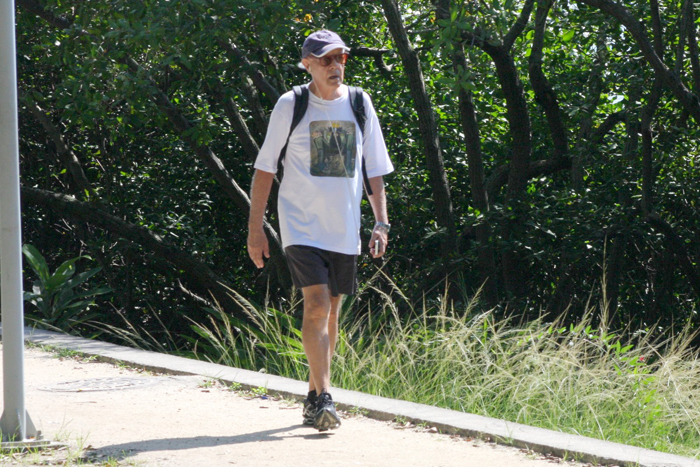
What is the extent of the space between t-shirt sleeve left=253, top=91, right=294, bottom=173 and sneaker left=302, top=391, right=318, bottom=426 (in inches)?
44.2

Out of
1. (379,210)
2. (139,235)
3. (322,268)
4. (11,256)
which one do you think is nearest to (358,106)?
(379,210)

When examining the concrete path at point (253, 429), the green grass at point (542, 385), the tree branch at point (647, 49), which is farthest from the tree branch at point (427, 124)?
the concrete path at point (253, 429)

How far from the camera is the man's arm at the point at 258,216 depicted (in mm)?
4484

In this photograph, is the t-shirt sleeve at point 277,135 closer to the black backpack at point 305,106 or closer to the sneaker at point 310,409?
the black backpack at point 305,106

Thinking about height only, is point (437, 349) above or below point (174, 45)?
below

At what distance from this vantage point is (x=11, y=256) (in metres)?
3.91

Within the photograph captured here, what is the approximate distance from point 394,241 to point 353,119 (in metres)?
5.73

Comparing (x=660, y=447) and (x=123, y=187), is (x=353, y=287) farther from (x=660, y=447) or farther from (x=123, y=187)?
(x=123, y=187)

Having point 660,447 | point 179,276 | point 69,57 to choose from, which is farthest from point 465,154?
point 660,447

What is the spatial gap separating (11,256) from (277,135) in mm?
1355

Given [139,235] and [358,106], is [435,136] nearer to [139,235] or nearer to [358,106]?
[139,235]

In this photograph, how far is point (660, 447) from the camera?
4852 millimetres

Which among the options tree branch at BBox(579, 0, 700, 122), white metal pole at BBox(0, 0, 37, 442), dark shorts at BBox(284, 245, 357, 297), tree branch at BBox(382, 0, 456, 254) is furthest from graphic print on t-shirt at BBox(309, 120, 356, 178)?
tree branch at BBox(382, 0, 456, 254)

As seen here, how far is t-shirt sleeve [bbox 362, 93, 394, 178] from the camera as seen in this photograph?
467cm
